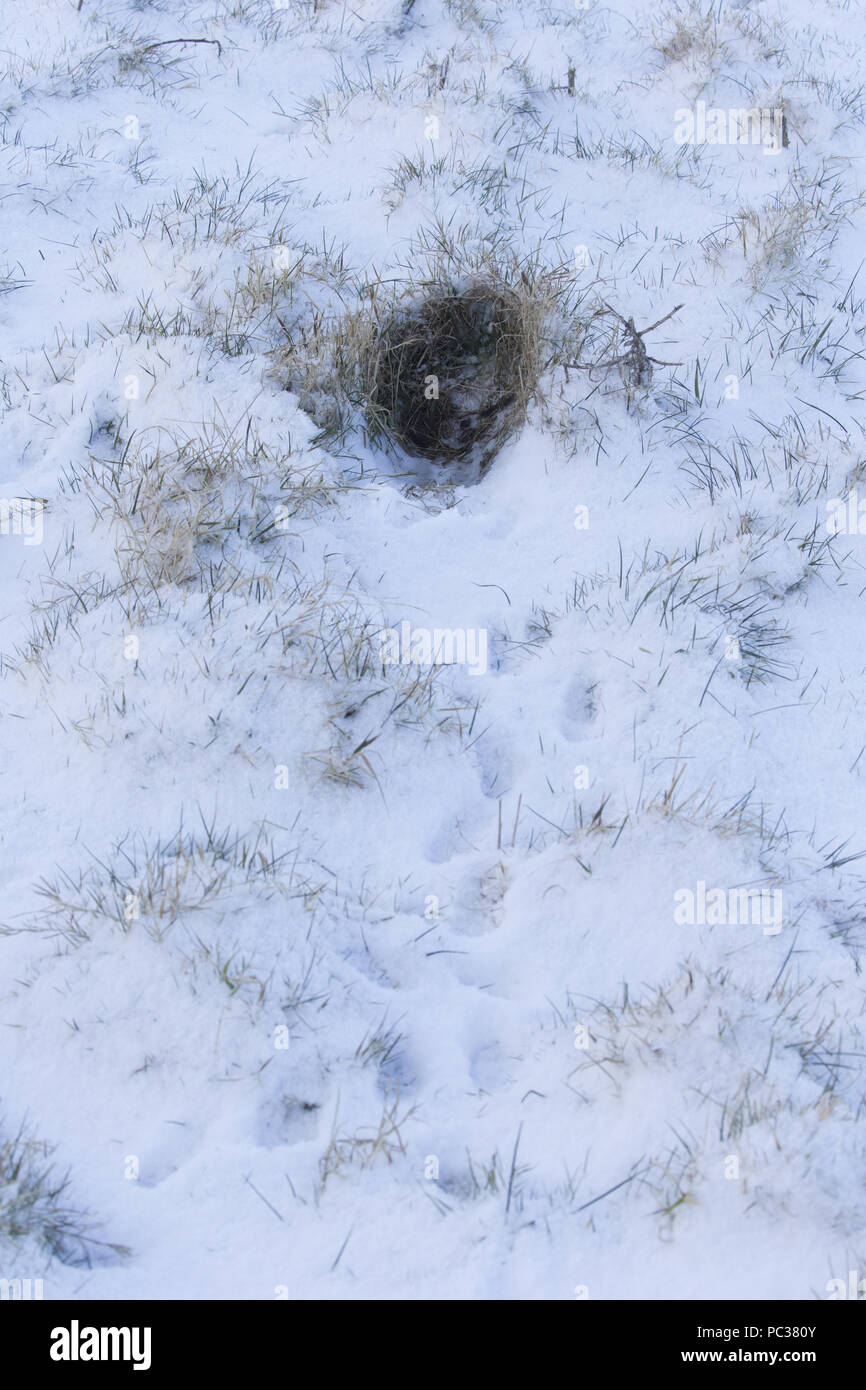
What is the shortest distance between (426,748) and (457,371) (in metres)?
2.10

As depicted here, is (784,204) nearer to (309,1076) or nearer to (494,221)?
(494,221)

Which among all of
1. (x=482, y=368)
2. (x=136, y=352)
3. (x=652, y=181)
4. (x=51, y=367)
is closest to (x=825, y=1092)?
(x=482, y=368)

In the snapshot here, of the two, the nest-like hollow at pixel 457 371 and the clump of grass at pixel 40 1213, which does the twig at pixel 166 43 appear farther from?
the clump of grass at pixel 40 1213

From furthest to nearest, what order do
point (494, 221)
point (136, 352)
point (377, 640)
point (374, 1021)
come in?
point (494, 221) < point (136, 352) < point (377, 640) < point (374, 1021)

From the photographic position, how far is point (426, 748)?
3.20m

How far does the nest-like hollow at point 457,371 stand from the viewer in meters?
4.26

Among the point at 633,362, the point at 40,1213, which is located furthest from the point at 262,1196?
the point at 633,362

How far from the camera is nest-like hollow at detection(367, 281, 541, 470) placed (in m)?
4.26

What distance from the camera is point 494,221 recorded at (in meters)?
5.04

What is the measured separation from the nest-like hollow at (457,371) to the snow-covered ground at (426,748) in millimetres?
173

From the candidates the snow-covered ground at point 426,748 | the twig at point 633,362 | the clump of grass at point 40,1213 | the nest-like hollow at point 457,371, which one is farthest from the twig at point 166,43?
the clump of grass at point 40,1213

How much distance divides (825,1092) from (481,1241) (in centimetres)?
87

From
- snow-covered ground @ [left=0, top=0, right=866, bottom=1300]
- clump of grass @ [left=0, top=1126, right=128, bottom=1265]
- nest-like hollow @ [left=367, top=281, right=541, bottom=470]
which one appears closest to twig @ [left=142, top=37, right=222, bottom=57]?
snow-covered ground @ [left=0, top=0, right=866, bottom=1300]

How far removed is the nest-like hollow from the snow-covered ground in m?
0.17
